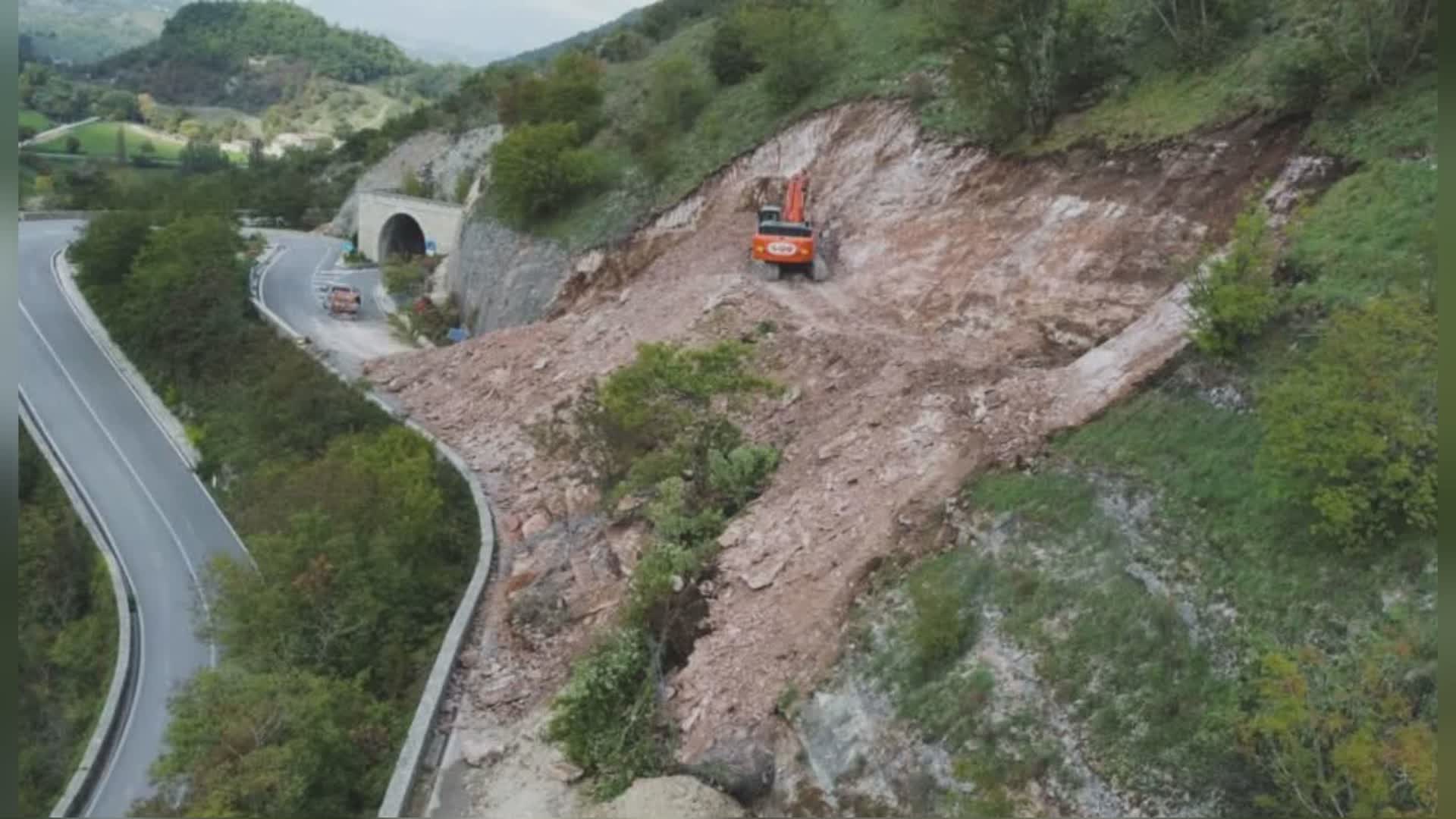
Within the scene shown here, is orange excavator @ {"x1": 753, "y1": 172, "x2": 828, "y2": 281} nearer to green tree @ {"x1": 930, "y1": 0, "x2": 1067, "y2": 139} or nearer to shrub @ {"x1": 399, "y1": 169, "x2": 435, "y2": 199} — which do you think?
green tree @ {"x1": 930, "y1": 0, "x2": 1067, "y2": 139}

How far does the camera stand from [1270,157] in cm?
1734

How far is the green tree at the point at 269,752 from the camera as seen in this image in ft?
41.9

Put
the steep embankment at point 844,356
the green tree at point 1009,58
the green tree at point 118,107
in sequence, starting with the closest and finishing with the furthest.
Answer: the steep embankment at point 844,356, the green tree at point 1009,58, the green tree at point 118,107

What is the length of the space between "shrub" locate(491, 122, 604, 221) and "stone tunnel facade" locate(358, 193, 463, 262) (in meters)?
12.4

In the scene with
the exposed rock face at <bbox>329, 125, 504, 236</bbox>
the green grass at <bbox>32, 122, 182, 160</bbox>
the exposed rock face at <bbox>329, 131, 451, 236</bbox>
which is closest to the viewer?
the exposed rock face at <bbox>329, 125, 504, 236</bbox>

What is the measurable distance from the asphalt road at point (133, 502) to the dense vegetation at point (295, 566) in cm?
89

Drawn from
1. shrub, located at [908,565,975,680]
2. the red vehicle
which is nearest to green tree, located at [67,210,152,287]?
the red vehicle

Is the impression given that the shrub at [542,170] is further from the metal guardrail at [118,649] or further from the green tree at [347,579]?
the metal guardrail at [118,649]

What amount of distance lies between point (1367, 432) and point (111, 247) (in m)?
36.2

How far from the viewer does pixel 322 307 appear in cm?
3631

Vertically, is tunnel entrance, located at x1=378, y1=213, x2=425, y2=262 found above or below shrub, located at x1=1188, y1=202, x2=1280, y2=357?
below

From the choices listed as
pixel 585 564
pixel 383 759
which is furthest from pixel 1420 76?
pixel 383 759

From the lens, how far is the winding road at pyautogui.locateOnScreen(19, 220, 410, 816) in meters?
17.9

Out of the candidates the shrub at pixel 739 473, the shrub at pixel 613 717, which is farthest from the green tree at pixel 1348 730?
the shrub at pixel 739 473
